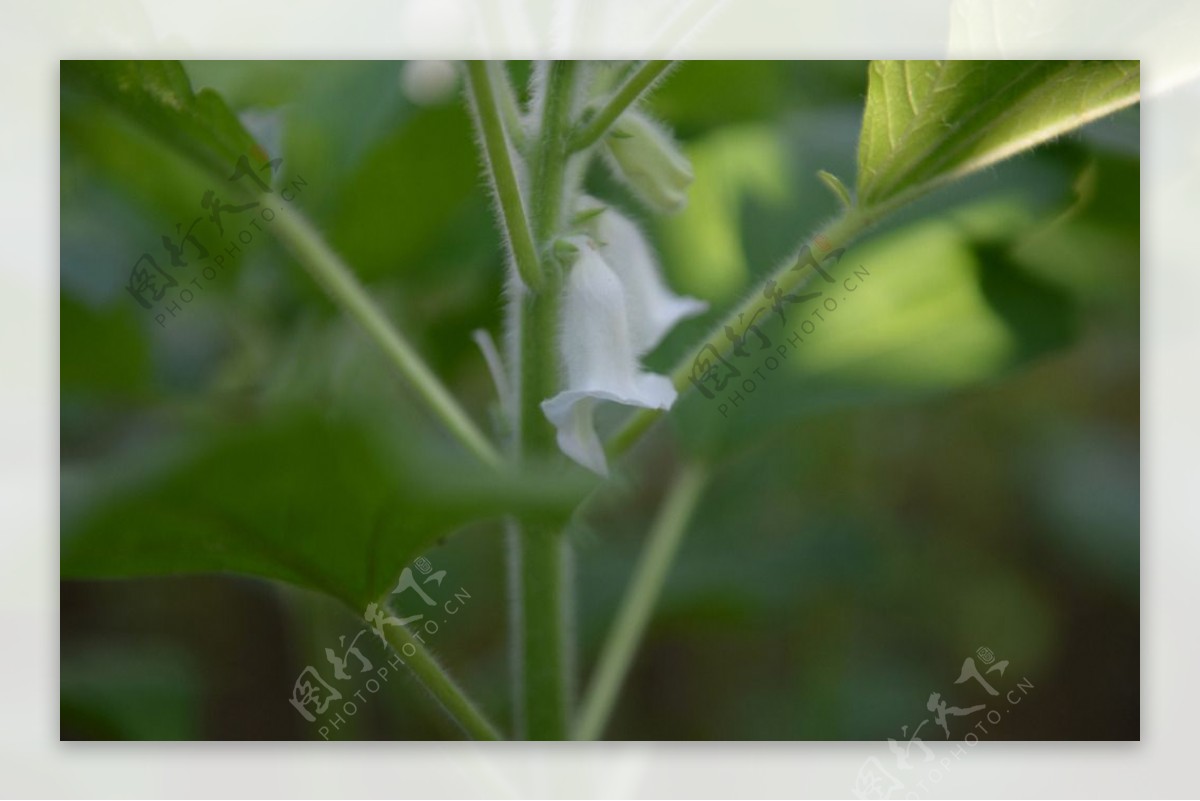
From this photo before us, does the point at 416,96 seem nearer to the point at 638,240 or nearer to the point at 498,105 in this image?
the point at 498,105

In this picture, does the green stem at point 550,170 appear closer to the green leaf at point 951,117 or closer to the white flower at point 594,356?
the white flower at point 594,356

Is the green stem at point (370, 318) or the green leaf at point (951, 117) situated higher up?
the green leaf at point (951, 117)

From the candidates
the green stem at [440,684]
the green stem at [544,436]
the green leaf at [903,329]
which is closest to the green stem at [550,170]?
the green stem at [544,436]

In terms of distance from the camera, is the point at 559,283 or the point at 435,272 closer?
the point at 559,283

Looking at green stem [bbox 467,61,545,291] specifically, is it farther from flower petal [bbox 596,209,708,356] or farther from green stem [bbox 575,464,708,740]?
green stem [bbox 575,464,708,740]

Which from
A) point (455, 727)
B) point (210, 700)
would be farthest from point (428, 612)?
point (210, 700)
